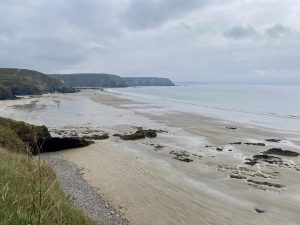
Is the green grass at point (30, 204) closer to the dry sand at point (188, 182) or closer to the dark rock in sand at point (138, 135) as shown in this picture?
the dry sand at point (188, 182)

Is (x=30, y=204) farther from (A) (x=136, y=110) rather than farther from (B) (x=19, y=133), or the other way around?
(A) (x=136, y=110)

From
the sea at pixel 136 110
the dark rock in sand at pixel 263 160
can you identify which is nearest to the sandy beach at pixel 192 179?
the dark rock in sand at pixel 263 160

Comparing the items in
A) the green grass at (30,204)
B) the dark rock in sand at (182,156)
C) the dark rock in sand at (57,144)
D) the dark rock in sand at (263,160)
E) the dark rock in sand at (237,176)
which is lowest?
the dark rock in sand at (263,160)

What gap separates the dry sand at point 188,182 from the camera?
43.6 ft

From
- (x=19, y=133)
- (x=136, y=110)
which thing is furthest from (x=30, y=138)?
(x=136, y=110)

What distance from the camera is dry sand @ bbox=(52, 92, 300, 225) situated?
1328 centimetres

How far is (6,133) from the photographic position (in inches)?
811

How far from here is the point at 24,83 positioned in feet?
381

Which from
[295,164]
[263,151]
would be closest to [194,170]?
[295,164]

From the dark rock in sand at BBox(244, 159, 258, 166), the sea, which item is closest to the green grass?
the dark rock in sand at BBox(244, 159, 258, 166)

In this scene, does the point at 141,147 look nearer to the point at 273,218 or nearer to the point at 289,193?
the point at 289,193

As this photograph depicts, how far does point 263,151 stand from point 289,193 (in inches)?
413

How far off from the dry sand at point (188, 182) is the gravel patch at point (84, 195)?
17.5 inches

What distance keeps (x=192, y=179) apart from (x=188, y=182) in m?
0.73
